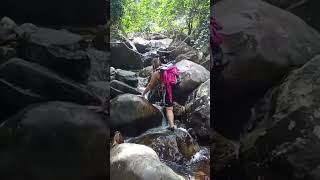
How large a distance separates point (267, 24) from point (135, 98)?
1.29m

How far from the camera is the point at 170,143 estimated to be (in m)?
3.56

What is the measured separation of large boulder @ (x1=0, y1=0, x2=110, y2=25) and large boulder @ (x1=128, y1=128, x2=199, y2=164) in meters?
1.09

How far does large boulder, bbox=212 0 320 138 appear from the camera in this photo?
10.6ft

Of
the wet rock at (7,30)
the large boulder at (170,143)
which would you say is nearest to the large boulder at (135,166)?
the large boulder at (170,143)

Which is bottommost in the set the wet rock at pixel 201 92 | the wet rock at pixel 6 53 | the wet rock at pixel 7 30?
the wet rock at pixel 201 92

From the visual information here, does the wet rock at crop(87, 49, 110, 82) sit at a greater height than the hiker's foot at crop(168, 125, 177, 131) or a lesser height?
greater

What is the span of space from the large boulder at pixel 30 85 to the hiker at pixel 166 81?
2.39 feet

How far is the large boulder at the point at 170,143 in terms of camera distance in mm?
3473

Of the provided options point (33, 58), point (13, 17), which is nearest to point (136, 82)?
point (33, 58)

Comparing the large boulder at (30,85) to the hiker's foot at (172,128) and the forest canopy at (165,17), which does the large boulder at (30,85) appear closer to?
the forest canopy at (165,17)

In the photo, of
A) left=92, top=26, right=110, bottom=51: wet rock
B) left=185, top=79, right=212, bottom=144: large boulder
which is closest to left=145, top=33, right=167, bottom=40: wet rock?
left=92, top=26, right=110, bottom=51: wet rock

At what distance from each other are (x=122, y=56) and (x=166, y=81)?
0.46 metres

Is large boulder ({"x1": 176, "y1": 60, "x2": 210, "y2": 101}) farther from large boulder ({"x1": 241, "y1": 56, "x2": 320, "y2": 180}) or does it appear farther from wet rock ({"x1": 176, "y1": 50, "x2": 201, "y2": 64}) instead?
large boulder ({"x1": 241, "y1": 56, "x2": 320, "y2": 180})

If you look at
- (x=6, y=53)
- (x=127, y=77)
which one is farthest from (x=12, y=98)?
(x=127, y=77)
